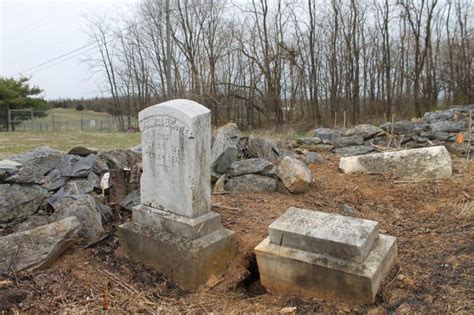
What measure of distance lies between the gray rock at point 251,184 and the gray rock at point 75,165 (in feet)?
6.54

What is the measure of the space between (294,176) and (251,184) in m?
0.65

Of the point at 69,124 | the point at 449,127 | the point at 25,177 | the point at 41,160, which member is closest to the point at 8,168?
the point at 25,177

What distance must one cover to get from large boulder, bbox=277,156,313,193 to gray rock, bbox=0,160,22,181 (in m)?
3.54

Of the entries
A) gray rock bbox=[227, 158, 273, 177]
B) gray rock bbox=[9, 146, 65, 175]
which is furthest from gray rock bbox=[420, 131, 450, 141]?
gray rock bbox=[9, 146, 65, 175]

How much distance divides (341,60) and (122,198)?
2000cm

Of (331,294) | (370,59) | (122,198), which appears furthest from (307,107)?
(331,294)

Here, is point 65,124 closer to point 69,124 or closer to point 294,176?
point 69,124

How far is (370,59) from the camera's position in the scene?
24.4m

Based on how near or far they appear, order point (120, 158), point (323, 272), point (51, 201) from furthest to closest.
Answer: point (120, 158) < point (51, 201) < point (323, 272)

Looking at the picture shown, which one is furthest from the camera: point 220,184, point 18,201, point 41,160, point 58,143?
point 58,143

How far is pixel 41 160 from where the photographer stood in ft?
17.9

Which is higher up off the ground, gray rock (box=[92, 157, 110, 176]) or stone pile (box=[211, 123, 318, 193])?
gray rock (box=[92, 157, 110, 176])

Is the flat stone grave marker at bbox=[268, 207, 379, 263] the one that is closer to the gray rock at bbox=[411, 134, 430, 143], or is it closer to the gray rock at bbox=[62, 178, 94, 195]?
the gray rock at bbox=[62, 178, 94, 195]

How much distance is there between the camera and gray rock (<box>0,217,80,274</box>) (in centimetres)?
343
